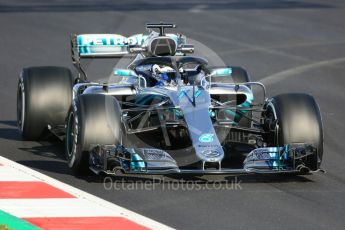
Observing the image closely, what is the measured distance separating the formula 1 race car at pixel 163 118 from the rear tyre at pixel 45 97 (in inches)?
0.4

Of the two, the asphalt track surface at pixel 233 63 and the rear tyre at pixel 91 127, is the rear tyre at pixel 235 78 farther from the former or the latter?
the rear tyre at pixel 91 127

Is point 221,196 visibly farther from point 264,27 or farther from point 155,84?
point 264,27

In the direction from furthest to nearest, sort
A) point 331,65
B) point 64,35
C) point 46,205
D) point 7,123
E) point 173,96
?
point 64,35
point 331,65
point 7,123
point 173,96
point 46,205

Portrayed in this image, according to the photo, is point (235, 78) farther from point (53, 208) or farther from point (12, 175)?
point (53, 208)

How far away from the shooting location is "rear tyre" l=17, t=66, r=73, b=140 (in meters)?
11.5

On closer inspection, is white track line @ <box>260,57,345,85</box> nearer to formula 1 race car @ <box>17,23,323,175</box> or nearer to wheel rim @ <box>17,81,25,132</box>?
formula 1 race car @ <box>17,23,323,175</box>

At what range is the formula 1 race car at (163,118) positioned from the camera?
9.71 metres

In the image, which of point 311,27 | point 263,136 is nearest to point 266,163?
point 263,136

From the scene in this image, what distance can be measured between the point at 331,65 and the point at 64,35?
589 cm

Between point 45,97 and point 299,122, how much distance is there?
9.86ft

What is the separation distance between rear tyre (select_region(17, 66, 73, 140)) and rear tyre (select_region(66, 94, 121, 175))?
4.85 ft

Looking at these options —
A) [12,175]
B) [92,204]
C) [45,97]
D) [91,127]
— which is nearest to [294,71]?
[45,97]

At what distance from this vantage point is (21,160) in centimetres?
1091

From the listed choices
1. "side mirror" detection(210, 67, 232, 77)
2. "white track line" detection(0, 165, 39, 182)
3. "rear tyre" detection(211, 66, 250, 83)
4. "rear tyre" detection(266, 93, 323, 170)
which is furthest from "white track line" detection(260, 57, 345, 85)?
"white track line" detection(0, 165, 39, 182)
